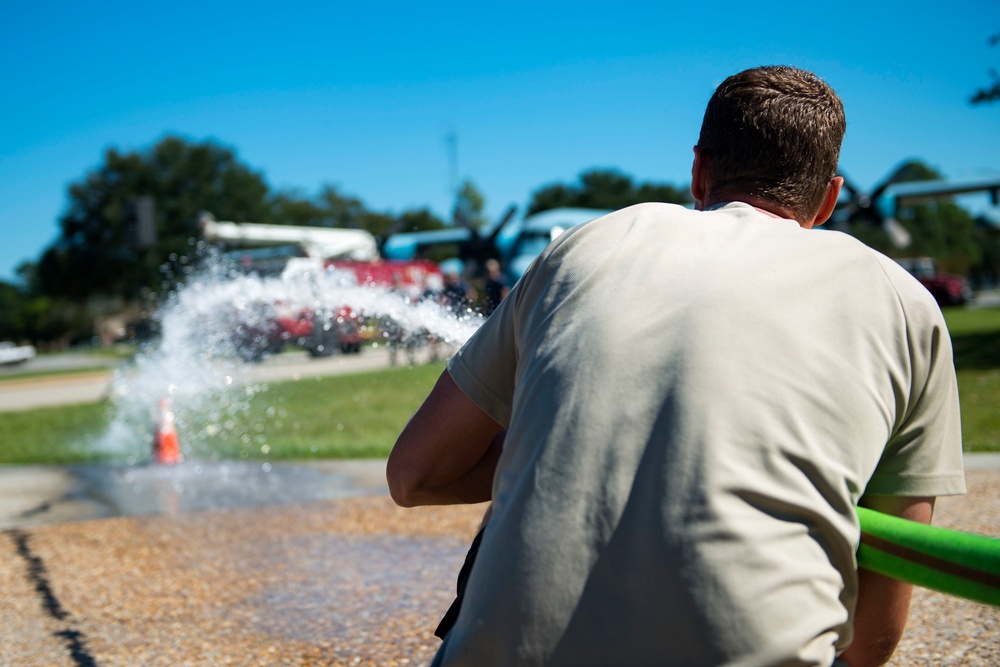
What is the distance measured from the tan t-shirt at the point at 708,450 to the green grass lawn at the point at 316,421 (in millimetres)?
5156

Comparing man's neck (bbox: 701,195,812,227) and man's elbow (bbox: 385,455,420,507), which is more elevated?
man's neck (bbox: 701,195,812,227)

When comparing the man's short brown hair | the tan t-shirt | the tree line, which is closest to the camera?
the tan t-shirt

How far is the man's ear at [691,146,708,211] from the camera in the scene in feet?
4.92

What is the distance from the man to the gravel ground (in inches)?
94.0

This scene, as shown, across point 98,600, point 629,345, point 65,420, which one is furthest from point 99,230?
point 629,345

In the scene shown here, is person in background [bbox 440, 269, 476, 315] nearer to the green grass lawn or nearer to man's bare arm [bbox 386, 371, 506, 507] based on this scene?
man's bare arm [bbox 386, 371, 506, 507]

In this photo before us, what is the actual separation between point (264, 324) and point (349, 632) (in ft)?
15.0

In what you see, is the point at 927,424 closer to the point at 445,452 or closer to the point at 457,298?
the point at 445,452

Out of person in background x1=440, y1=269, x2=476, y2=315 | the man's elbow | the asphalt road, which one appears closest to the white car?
the asphalt road

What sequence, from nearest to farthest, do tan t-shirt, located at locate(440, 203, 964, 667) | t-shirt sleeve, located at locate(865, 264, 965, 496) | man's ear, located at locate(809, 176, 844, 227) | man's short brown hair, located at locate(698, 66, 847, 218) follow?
tan t-shirt, located at locate(440, 203, 964, 667)
t-shirt sleeve, located at locate(865, 264, 965, 496)
man's short brown hair, located at locate(698, 66, 847, 218)
man's ear, located at locate(809, 176, 844, 227)


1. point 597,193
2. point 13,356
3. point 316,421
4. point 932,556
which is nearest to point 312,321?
point 316,421

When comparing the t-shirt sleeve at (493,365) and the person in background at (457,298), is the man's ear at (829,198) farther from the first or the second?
the person in background at (457,298)

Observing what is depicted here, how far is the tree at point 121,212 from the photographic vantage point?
54.1m

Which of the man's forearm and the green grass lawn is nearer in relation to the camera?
the man's forearm
